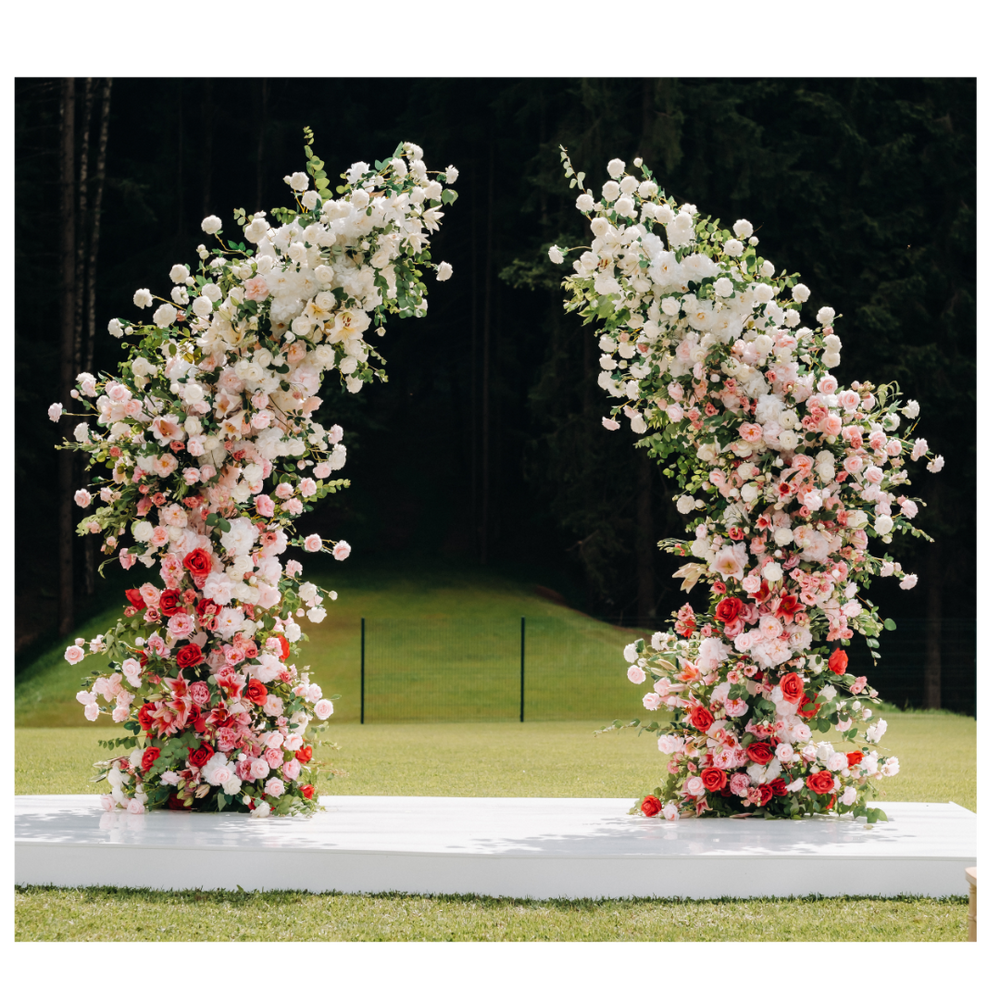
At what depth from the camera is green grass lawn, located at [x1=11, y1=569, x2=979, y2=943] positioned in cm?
397

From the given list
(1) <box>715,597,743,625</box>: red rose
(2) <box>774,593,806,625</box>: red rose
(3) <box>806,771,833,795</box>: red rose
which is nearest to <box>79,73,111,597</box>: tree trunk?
(1) <box>715,597,743,625</box>: red rose

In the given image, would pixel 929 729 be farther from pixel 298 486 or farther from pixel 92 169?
pixel 92 169

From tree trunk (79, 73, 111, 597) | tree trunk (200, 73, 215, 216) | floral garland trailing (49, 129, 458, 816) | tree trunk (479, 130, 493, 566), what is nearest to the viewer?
floral garland trailing (49, 129, 458, 816)

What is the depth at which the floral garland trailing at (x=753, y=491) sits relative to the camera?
16.6 ft

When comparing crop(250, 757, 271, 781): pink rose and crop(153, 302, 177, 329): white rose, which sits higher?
crop(153, 302, 177, 329): white rose

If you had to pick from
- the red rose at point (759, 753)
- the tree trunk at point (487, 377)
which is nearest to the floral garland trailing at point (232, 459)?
the red rose at point (759, 753)

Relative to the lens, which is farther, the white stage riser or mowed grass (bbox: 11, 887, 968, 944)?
the white stage riser

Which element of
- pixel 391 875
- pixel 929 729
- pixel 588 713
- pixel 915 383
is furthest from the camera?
pixel 915 383

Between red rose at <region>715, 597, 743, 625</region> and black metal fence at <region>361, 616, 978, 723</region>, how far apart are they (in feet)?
29.4

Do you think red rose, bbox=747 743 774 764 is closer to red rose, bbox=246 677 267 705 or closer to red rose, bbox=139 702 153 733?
red rose, bbox=246 677 267 705

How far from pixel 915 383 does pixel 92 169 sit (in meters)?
16.5

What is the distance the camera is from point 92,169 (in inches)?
880

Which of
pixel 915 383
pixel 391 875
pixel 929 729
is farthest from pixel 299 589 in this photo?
pixel 915 383

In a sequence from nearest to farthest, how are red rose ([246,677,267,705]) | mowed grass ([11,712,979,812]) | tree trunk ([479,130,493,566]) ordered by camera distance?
red rose ([246,677,267,705])
mowed grass ([11,712,979,812])
tree trunk ([479,130,493,566])
